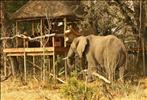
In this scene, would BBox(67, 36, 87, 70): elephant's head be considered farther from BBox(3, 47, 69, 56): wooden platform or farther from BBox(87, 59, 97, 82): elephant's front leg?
BBox(87, 59, 97, 82): elephant's front leg

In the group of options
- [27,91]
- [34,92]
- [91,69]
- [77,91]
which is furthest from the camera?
[91,69]

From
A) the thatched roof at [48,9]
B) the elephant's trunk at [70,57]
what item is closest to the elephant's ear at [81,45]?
the elephant's trunk at [70,57]

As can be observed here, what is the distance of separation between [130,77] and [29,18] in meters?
5.71

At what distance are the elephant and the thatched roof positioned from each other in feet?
8.29

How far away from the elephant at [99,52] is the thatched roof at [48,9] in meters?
2.53

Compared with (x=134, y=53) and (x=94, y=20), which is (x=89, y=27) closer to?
(x=94, y=20)

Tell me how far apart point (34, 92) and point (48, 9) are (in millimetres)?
6643

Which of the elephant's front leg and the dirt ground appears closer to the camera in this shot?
the dirt ground

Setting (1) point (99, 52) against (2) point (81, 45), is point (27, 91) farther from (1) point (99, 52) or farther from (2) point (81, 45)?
(1) point (99, 52)

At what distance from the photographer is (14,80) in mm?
16172

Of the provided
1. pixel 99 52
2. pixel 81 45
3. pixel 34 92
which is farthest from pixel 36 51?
pixel 34 92

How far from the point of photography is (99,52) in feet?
52.6

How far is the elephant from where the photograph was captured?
15406 mm

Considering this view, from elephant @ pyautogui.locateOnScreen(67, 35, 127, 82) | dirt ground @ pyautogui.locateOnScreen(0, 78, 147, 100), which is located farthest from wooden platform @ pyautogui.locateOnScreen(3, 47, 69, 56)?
dirt ground @ pyautogui.locateOnScreen(0, 78, 147, 100)
